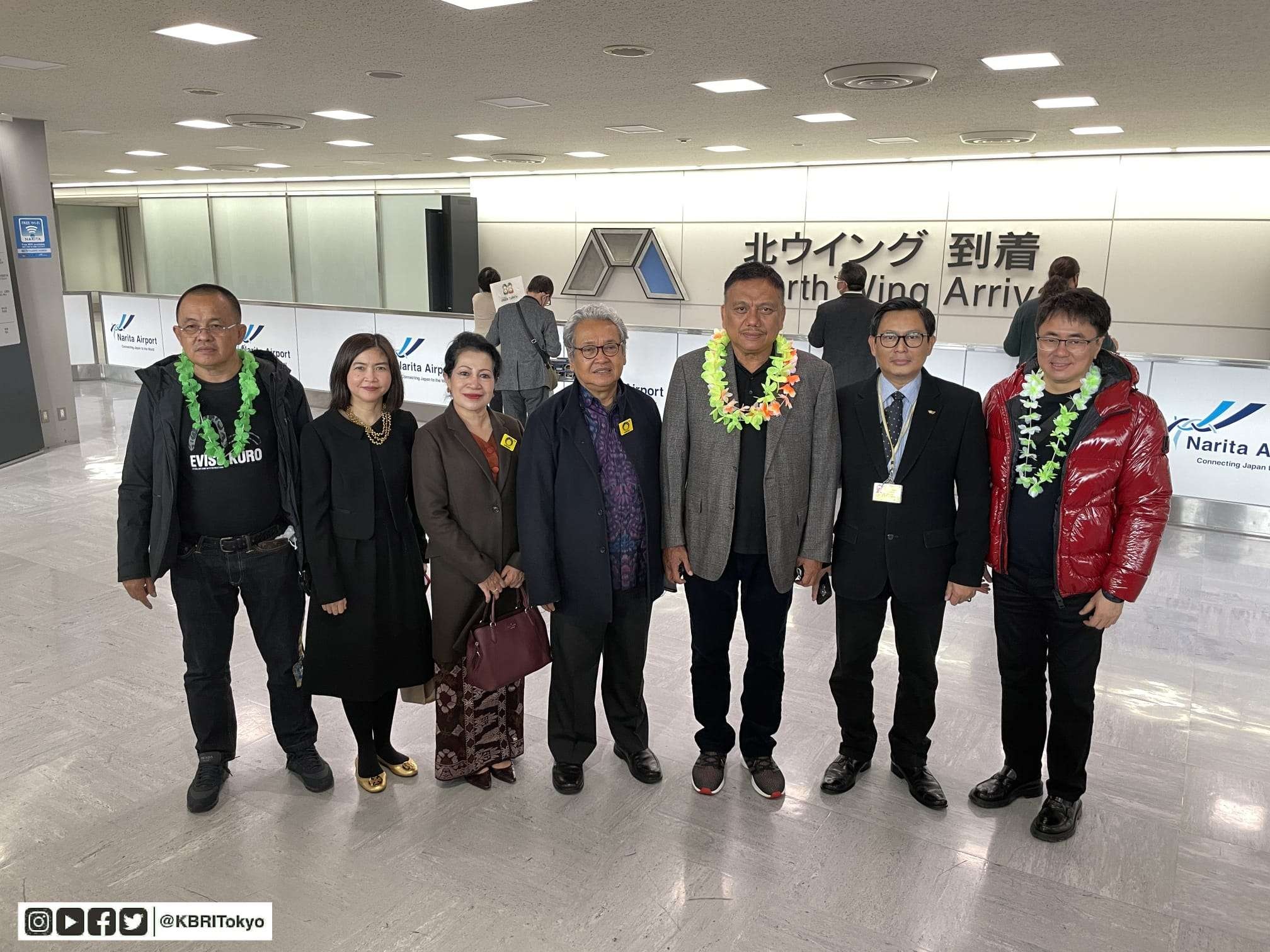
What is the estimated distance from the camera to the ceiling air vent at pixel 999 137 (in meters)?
8.51

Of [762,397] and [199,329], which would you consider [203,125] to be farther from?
[762,397]

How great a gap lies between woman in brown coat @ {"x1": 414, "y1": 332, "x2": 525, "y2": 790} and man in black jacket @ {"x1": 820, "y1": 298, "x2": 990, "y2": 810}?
117 cm

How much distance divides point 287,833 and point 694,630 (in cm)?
156

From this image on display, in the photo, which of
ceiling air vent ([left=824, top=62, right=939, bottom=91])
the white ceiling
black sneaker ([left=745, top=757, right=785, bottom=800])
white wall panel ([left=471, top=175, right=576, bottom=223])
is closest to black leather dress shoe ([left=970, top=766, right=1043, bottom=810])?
black sneaker ([left=745, top=757, right=785, bottom=800])

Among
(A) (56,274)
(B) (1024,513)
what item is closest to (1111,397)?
(B) (1024,513)

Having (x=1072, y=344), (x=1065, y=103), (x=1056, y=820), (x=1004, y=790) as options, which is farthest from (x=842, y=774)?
(x=1065, y=103)

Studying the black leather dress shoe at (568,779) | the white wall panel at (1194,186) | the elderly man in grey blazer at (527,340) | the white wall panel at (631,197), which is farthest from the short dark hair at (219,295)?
the white wall panel at (631,197)

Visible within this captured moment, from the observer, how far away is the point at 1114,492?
2816 mm

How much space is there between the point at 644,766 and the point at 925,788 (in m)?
1.03

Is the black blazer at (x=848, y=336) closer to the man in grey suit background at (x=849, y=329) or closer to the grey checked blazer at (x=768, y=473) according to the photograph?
the man in grey suit background at (x=849, y=329)

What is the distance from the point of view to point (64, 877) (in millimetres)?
2816

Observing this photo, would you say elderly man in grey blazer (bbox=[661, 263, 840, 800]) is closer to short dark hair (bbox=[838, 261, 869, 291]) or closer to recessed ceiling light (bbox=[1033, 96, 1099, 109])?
short dark hair (bbox=[838, 261, 869, 291])

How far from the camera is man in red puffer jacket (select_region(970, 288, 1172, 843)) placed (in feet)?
9.09

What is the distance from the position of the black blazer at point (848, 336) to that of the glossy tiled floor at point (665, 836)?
307 cm
